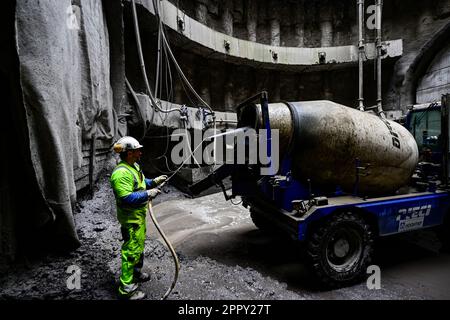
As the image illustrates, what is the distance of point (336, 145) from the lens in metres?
3.49

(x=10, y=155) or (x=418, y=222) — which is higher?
(x=10, y=155)

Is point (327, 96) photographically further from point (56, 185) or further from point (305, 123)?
point (56, 185)

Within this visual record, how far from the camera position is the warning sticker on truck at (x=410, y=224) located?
142 inches

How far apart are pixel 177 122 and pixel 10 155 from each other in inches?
251

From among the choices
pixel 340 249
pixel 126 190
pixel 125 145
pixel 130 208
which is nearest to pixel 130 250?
pixel 130 208

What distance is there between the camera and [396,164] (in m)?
3.85

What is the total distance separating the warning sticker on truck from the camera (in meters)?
3.61

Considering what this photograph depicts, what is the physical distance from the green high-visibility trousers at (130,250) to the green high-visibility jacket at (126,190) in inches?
2.9

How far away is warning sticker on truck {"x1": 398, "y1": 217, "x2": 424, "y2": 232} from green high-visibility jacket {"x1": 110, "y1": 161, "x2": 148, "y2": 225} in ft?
11.7

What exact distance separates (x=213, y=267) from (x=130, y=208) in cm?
161

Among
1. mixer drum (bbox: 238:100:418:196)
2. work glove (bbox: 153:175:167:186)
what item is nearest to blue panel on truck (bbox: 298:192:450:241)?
mixer drum (bbox: 238:100:418:196)

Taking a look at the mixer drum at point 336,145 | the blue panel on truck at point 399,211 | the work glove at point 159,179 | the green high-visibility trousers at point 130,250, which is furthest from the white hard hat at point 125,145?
the blue panel on truck at point 399,211

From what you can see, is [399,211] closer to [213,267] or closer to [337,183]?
[337,183]
